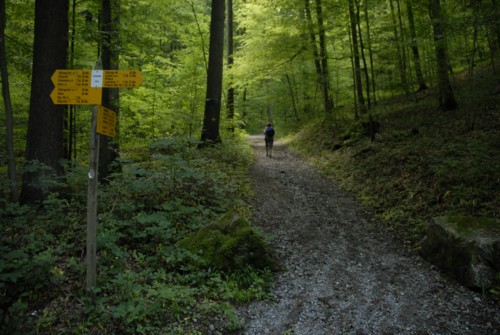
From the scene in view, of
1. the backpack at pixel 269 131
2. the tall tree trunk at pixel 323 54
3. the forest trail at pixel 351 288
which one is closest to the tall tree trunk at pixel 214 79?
the backpack at pixel 269 131

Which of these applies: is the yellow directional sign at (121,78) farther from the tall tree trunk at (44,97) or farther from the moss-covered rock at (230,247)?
the tall tree trunk at (44,97)

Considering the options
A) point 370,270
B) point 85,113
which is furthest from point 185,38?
point 370,270

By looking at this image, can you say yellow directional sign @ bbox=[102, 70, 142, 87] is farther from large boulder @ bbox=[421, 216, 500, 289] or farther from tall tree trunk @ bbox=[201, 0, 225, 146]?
tall tree trunk @ bbox=[201, 0, 225, 146]

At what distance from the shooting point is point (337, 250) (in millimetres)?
6062

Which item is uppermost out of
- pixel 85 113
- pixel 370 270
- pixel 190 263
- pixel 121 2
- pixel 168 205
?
pixel 121 2

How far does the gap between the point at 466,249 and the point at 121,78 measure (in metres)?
5.37

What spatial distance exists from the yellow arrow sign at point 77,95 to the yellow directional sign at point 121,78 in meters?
0.15

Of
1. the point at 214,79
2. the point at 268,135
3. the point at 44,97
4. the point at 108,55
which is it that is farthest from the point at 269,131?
the point at 44,97

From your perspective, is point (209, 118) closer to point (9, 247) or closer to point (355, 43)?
point (355, 43)

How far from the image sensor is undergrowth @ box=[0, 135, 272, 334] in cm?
350

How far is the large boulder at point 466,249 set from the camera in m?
4.56

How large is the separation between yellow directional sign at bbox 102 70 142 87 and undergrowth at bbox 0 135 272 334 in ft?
6.81

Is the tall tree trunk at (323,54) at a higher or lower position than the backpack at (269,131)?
higher

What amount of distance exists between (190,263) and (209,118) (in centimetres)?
764
